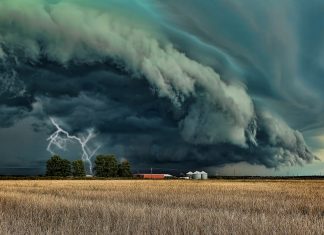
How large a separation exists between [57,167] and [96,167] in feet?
45.1

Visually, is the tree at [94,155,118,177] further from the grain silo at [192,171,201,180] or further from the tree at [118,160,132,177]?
the grain silo at [192,171,201,180]

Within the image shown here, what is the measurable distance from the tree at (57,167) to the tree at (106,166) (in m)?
10.6

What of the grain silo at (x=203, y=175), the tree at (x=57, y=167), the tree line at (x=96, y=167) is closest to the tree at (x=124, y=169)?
the tree line at (x=96, y=167)

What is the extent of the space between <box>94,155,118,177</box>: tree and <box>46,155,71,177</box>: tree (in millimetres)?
10644

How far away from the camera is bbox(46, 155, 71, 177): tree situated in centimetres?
14800

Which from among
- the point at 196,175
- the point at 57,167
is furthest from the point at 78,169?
the point at 196,175

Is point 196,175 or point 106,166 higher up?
point 106,166

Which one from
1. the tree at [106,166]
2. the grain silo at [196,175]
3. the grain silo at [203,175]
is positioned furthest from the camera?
the tree at [106,166]

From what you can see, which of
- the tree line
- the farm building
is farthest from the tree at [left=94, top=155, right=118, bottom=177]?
the farm building

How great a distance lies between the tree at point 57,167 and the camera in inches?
5827

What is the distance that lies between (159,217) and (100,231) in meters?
2.07

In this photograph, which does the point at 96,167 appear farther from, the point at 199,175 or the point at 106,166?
the point at 199,175

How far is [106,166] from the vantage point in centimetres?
15612

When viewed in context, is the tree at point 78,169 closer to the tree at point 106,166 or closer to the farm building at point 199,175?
the tree at point 106,166
